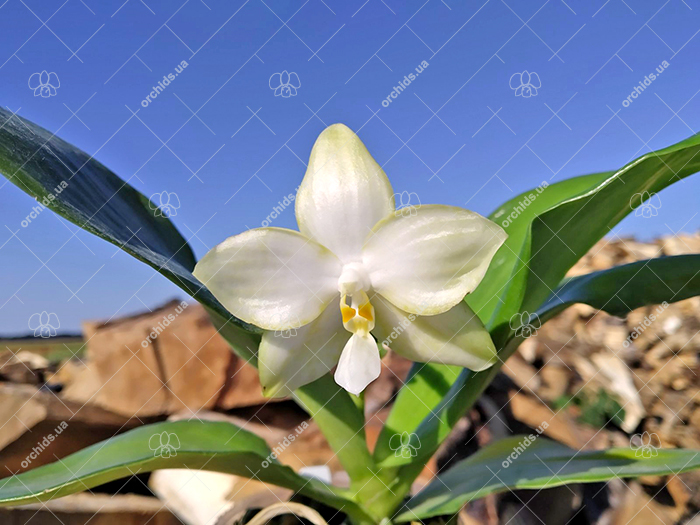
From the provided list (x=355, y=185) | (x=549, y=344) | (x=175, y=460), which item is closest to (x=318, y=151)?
(x=355, y=185)

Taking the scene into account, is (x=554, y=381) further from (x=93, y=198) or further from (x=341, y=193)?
(x=93, y=198)

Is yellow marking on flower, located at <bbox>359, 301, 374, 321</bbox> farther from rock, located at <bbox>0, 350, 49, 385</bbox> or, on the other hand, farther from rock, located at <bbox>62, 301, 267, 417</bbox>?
rock, located at <bbox>0, 350, 49, 385</bbox>

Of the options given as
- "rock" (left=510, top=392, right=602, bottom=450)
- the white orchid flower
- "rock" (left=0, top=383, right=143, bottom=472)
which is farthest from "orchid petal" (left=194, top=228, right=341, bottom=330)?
"rock" (left=0, top=383, right=143, bottom=472)

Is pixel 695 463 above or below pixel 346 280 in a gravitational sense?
below

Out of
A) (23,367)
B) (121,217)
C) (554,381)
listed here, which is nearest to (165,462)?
(121,217)

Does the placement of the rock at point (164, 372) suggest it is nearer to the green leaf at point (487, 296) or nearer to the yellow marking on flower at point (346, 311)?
the green leaf at point (487, 296)

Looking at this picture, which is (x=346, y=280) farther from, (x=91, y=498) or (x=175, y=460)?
(x=91, y=498)
